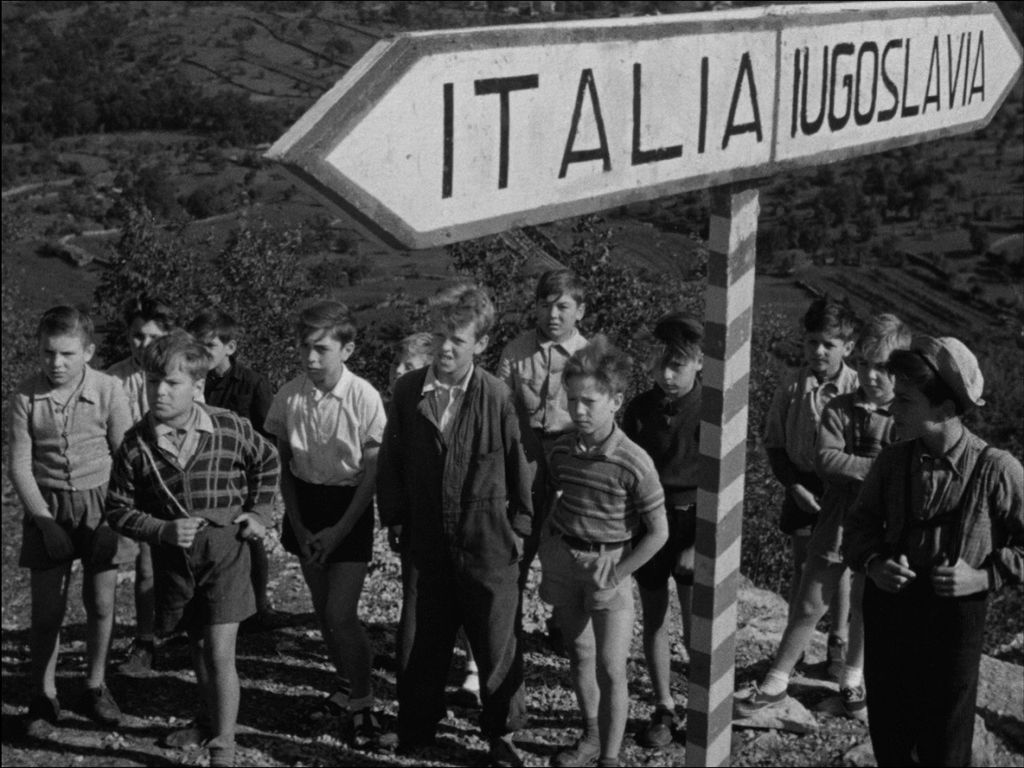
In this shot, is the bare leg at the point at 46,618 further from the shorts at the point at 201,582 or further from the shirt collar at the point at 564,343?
the shirt collar at the point at 564,343

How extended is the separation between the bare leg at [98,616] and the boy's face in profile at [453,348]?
1559mm

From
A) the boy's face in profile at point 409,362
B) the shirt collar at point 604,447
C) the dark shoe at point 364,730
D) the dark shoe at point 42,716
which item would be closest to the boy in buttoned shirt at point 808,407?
the shirt collar at point 604,447

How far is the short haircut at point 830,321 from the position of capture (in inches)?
194

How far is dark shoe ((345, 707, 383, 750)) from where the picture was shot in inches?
193

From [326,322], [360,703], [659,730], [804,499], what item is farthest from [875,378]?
[360,703]

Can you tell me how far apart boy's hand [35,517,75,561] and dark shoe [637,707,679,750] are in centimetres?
217

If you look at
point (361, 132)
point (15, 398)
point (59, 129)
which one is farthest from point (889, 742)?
point (59, 129)

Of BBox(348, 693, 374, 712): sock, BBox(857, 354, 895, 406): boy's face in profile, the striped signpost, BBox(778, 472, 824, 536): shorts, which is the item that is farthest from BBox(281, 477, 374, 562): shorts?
the striped signpost

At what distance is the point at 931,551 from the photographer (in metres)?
3.56

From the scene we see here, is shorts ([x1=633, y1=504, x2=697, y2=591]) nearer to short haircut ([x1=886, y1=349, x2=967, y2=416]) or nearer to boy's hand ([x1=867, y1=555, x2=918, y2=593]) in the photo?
boy's hand ([x1=867, y1=555, x2=918, y2=593])

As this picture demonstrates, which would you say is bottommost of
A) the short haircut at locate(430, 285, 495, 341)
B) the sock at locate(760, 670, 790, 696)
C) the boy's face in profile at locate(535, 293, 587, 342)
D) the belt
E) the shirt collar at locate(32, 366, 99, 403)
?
the sock at locate(760, 670, 790, 696)

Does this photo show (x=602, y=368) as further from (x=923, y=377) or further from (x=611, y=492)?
(x=923, y=377)

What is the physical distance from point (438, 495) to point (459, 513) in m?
0.10

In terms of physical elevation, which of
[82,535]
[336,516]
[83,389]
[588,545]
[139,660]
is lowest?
[139,660]
